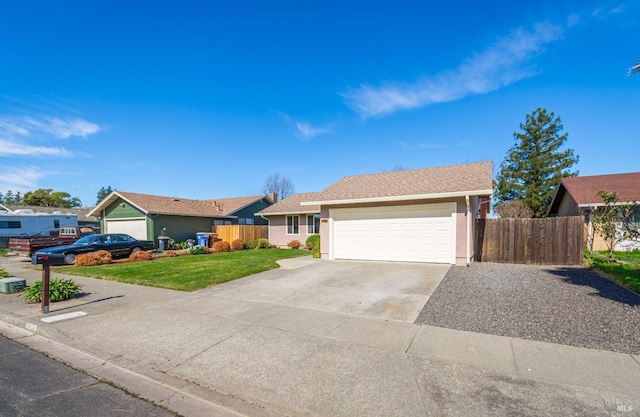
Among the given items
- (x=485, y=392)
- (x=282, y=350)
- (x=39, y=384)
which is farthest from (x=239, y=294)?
(x=485, y=392)

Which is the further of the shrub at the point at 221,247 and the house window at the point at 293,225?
the house window at the point at 293,225

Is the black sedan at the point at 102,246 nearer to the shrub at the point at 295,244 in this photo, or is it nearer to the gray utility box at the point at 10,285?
the gray utility box at the point at 10,285

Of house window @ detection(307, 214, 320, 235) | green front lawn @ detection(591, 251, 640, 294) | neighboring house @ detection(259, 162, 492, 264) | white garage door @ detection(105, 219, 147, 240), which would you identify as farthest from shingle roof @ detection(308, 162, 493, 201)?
white garage door @ detection(105, 219, 147, 240)

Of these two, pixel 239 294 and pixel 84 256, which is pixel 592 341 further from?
pixel 84 256

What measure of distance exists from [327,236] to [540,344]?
391 inches

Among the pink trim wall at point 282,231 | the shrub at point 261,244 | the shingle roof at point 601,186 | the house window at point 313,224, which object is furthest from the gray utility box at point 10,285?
the shingle roof at point 601,186

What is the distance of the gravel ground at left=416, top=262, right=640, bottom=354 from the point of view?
4879 mm

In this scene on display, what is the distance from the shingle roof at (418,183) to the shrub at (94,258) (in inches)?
420

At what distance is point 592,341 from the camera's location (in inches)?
182

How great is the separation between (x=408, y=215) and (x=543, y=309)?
254 inches

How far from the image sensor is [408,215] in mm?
12273

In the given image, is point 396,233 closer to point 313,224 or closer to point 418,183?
point 418,183

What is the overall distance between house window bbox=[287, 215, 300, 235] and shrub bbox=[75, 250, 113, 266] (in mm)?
10991

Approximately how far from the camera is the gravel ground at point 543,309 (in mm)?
4879
